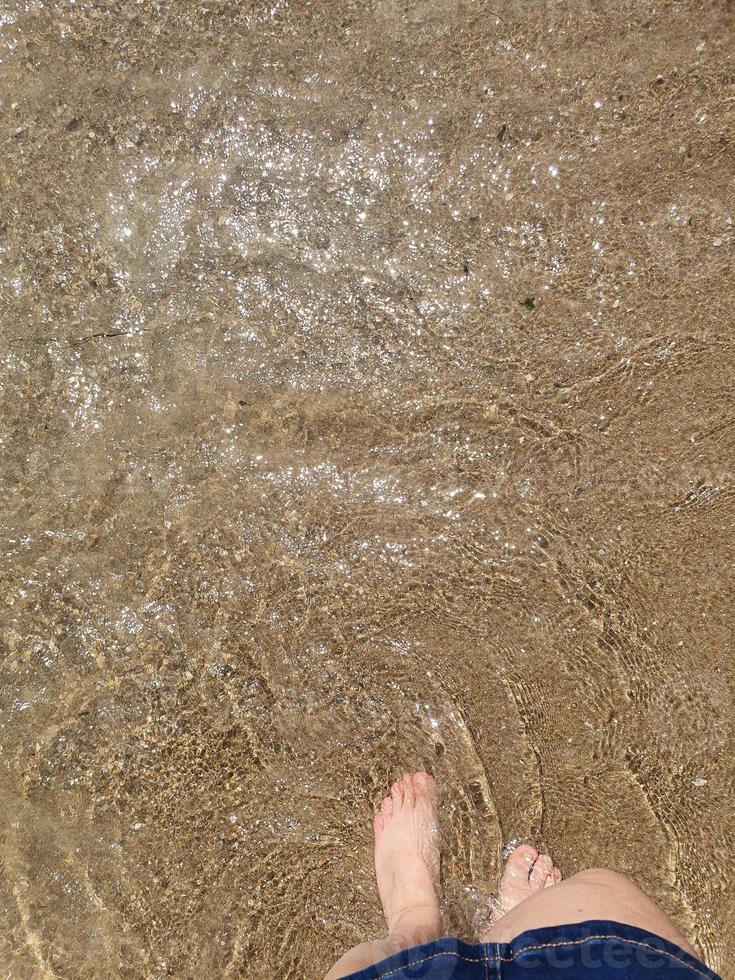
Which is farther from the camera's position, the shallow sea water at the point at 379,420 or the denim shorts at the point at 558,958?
the shallow sea water at the point at 379,420

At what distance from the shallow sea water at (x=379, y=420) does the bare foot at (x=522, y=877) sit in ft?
0.17

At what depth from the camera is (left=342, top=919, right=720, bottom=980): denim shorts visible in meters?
1.53

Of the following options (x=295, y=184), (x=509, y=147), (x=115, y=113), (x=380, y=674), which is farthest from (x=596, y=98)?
(x=380, y=674)

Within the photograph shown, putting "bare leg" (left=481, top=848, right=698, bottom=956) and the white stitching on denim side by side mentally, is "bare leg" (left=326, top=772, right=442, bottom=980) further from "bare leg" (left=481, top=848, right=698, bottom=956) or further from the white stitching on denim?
the white stitching on denim

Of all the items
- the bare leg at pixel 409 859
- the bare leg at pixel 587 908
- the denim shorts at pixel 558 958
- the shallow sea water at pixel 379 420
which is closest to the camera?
the denim shorts at pixel 558 958

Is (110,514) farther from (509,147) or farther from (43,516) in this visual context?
(509,147)

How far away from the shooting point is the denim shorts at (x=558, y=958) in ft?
5.03

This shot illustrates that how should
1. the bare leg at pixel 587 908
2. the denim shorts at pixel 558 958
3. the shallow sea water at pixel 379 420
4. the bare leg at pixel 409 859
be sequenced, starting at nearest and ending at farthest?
the denim shorts at pixel 558 958
the bare leg at pixel 587 908
the bare leg at pixel 409 859
the shallow sea water at pixel 379 420

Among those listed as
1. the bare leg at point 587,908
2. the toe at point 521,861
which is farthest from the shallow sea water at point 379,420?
the bare leg at point 587,908

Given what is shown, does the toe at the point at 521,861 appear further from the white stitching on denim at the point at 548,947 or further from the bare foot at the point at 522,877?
the white stitching on denim at the point at 548,947

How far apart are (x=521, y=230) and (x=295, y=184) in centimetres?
71

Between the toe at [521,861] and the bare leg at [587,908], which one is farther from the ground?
the toe at [521,861]

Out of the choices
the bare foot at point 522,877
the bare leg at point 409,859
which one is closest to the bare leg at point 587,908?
the bare foot at point 522,877

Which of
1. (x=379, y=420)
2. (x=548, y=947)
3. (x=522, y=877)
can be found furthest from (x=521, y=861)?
(x=379, y=420)
